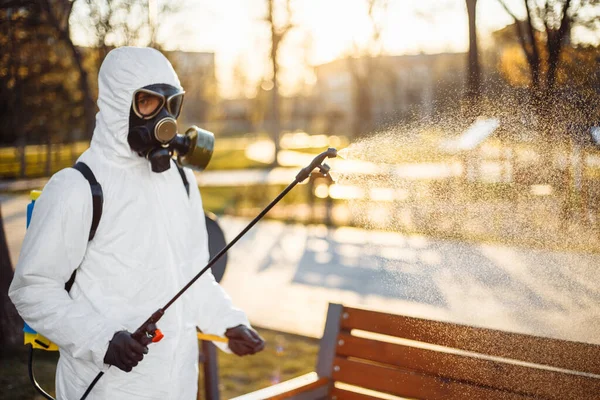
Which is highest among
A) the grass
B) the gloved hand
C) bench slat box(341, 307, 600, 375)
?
the gloved hand

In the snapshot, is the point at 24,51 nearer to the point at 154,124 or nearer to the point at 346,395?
the point at 154,124

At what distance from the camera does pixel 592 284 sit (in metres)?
2.59

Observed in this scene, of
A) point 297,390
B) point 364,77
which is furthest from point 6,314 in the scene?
point 364,77

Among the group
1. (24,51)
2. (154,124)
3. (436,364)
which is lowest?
(436,364)

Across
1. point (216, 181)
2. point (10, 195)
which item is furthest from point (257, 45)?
point (10, 195)

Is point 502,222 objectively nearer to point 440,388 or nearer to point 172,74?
point 440,388

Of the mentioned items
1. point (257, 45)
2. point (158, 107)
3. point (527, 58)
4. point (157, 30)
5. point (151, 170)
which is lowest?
point (151, 170)

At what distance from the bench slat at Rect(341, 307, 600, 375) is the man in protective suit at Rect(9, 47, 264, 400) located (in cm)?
95

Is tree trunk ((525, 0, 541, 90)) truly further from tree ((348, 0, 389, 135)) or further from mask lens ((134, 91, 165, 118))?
tree ((348, 0, 389, 135))

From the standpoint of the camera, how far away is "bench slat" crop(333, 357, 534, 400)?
274cm

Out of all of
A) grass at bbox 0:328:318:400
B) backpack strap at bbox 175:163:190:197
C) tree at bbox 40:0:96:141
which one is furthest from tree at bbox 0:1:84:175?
backpack strap at bbox 175:163:190:197

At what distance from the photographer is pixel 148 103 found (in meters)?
2.42

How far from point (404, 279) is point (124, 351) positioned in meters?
1.29

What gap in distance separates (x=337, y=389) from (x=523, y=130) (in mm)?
1489
